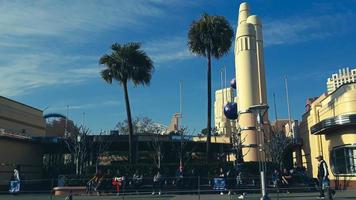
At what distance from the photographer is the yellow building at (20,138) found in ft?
127

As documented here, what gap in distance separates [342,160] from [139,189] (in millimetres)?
13950

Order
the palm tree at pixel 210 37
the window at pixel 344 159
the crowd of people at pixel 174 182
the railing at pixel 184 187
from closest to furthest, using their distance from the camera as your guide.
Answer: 1. the railing at pixel 184 187
2. the crowd of people at pixel 174 182
3. the window at pixel 344 159
4. the palm tree at pixel 210 37

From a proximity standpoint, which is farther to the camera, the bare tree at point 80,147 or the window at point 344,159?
the bare tree at point 80,147

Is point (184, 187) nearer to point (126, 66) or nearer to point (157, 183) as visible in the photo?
point (157, 183)

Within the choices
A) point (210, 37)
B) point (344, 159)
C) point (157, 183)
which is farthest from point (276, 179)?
point (210, 37)

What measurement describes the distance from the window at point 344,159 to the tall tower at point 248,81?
11679 mm

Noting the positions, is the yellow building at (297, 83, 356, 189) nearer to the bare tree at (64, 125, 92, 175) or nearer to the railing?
the railing

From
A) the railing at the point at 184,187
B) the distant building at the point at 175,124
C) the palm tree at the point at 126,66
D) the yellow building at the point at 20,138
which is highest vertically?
the distant building at the point at 175,124

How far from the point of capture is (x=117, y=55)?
39188mm

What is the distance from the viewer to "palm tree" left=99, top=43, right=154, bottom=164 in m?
39.0

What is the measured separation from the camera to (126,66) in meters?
39.0

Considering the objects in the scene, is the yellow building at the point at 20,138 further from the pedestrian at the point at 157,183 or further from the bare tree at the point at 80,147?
the pedestrian at the point at 157,183

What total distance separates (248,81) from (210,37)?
8.31 metres

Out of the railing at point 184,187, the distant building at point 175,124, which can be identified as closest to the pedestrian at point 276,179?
the railing at point 184,187
